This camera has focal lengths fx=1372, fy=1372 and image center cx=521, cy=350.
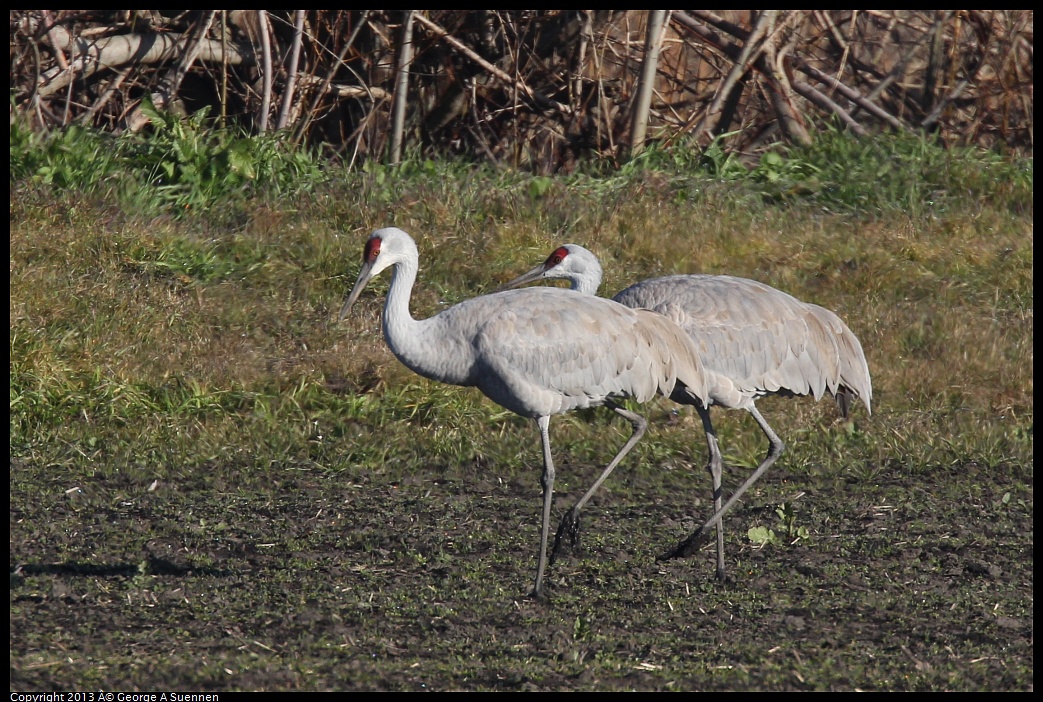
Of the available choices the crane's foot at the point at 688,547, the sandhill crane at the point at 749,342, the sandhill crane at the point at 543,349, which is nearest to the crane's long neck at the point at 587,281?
the sandhill crane at the point at 749,342

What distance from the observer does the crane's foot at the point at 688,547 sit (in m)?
4.71

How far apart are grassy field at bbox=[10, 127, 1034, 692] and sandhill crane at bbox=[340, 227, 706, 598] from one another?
1.87 ft

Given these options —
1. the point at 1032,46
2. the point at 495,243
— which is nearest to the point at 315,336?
the point at 495,243

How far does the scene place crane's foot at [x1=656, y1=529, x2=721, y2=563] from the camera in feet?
15.4

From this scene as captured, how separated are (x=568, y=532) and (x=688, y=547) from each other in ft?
1.36

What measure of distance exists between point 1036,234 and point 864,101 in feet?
5.19

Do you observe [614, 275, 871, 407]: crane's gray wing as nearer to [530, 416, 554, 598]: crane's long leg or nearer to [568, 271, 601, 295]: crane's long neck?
[568, 271, 601, 295]: crane's long neck

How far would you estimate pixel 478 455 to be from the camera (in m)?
5.75

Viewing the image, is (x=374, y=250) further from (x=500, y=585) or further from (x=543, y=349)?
(x=500, y=585)

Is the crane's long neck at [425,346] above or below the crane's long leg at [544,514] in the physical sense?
above

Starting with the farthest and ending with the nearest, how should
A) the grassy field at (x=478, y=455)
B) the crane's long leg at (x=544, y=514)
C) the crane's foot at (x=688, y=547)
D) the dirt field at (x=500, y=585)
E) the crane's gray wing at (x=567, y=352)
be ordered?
the crane's foot at (x=688, y=547), the crane's gray wing at (x=567, y=352), the crane's long leg at (x=544, y=514), the grassy field at (x=478, y=455), the dirt field at (x=500, y=585)

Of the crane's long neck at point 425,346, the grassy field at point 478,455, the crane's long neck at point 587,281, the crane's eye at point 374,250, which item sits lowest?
the grassy field at point 478,455

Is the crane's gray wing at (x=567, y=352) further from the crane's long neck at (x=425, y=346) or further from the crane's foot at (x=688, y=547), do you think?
the crane's foot at (x=688, y=547)

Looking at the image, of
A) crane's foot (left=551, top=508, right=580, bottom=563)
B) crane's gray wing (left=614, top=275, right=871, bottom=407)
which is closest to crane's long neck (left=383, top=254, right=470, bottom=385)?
crane's foot (left=551, top=508, right=580, bottom=563)
